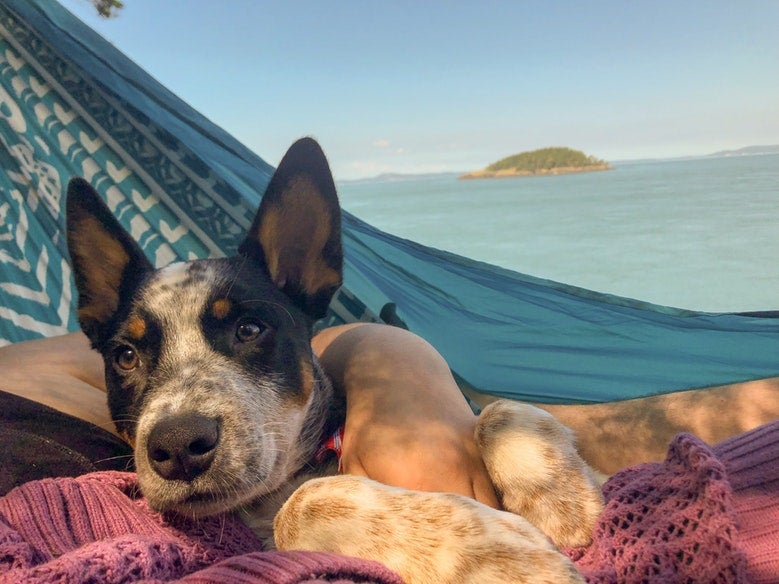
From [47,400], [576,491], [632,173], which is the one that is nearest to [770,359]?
[576,491]

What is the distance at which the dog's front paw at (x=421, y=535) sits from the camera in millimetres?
1029

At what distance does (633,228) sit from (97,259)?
344cm

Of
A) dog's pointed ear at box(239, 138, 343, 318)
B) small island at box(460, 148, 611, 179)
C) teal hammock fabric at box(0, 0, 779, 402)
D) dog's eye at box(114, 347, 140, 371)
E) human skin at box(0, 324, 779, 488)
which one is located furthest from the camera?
small island at box(460, 148, 611, 179)

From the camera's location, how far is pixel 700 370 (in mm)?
2193

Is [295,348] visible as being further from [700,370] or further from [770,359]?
[770,359]

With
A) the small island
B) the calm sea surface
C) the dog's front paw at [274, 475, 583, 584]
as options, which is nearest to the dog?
the dog's front paw at [274, 475, 583, 584]

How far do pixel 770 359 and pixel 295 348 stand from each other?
1590 mm

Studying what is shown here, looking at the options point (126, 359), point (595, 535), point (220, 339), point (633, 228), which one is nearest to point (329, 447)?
point (220, 339)

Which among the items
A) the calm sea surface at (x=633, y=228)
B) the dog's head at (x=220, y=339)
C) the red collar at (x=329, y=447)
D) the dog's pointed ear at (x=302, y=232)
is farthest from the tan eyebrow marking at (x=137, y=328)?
the calm sea surface at (x=633, y=228)

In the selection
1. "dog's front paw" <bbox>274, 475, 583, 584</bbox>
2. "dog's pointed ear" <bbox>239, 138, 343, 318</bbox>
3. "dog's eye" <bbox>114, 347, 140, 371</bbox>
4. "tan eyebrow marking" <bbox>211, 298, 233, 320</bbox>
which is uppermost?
"dog's pointed ear" <bbox>239, 138, 343, 318</bbox>

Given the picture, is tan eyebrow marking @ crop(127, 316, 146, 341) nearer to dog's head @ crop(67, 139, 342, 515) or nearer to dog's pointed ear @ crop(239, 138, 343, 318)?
dog's head @ crop(67, 139, 342, 515)

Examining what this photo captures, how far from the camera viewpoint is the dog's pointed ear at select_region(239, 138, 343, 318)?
65.7 inches

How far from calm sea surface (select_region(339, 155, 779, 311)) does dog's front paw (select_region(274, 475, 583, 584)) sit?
190 centimetres

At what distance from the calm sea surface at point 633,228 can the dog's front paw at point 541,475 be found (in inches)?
65.1
